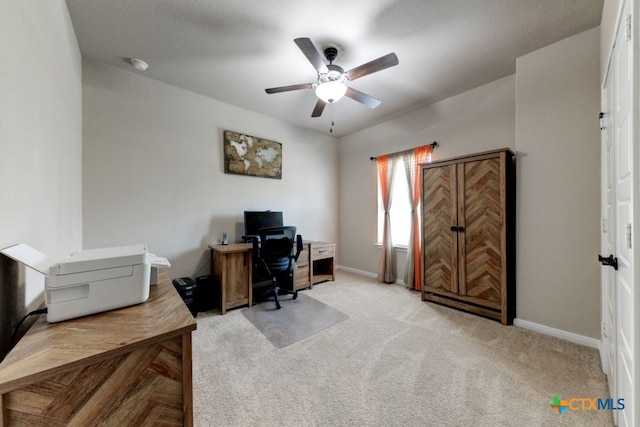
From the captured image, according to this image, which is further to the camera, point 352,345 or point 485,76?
point 485,76

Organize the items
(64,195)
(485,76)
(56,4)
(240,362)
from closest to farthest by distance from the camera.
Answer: (56,4) < (64,195) < (240,362) < (485,76)

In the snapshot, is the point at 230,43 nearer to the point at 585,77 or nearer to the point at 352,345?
the point at 352,345

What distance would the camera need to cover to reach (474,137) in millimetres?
3033

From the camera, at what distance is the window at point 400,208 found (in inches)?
151

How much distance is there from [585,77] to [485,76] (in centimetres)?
87

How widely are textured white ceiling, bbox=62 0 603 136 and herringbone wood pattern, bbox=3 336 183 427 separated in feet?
7.57

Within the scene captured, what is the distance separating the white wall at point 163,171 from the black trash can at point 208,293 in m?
0.27

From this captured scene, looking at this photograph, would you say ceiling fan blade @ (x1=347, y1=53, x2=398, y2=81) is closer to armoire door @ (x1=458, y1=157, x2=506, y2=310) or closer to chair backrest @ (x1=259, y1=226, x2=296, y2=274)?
armoire door @ (x1=458, y1=157, x2=506, y2=310)

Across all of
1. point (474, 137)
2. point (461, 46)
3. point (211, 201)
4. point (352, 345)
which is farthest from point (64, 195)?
point (474, 137)

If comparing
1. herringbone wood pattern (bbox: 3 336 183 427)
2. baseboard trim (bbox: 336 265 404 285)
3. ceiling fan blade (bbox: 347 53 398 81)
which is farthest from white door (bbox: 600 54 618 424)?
herringbone wood pattern (bbox: 3 336 183 427)

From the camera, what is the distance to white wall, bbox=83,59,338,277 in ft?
8.14

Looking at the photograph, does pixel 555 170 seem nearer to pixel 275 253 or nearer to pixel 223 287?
pixel 275 253

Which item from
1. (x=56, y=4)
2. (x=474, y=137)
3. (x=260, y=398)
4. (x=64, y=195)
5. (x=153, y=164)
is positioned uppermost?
(x=56, y=4)

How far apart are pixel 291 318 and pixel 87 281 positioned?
6.74 feet
